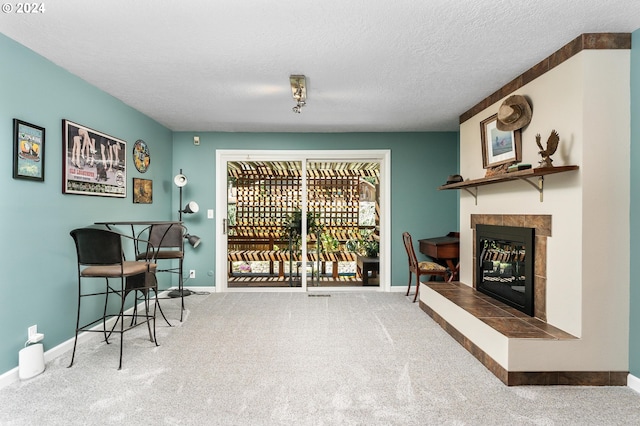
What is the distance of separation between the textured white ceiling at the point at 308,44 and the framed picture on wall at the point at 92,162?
48 centimetres

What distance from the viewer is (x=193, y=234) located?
17.1ft

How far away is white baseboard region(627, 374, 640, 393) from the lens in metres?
2.29

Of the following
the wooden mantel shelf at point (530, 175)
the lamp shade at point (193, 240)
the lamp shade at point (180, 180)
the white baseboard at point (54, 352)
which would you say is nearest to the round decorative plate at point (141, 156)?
the lamp shade at point (180, 180)

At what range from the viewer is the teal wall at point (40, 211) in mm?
2352

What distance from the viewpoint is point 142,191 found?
4258 mm

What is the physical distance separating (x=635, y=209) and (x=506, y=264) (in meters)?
1.11

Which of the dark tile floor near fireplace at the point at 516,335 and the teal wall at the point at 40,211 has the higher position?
the teal wall at the point at 40,211

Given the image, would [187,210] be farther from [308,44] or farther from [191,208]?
[308,44]

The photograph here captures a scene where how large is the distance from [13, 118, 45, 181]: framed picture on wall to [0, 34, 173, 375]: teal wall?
0.04 m

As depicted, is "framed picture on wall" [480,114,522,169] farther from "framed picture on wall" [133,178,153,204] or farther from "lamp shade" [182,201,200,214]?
"framed picture on wall" [133,178,153,204]

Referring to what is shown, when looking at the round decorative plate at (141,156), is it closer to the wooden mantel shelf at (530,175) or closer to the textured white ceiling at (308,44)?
the textured white ceiling at (308,44)

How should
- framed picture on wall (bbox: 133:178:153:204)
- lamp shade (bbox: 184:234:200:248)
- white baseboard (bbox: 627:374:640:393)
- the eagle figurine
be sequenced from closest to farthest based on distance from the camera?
white baseboard (bbox: 627:374:640:393) < the eagle figurine < framed picture on wall (bbox: 133:178:153:204) < lamp shade (bbox: 184:234:200:248)

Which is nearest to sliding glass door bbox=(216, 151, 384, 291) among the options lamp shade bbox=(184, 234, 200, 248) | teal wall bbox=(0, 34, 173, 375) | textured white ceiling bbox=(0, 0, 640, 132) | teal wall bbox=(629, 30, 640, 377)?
lamp shade bbox=(184, 234, 200, 248)
